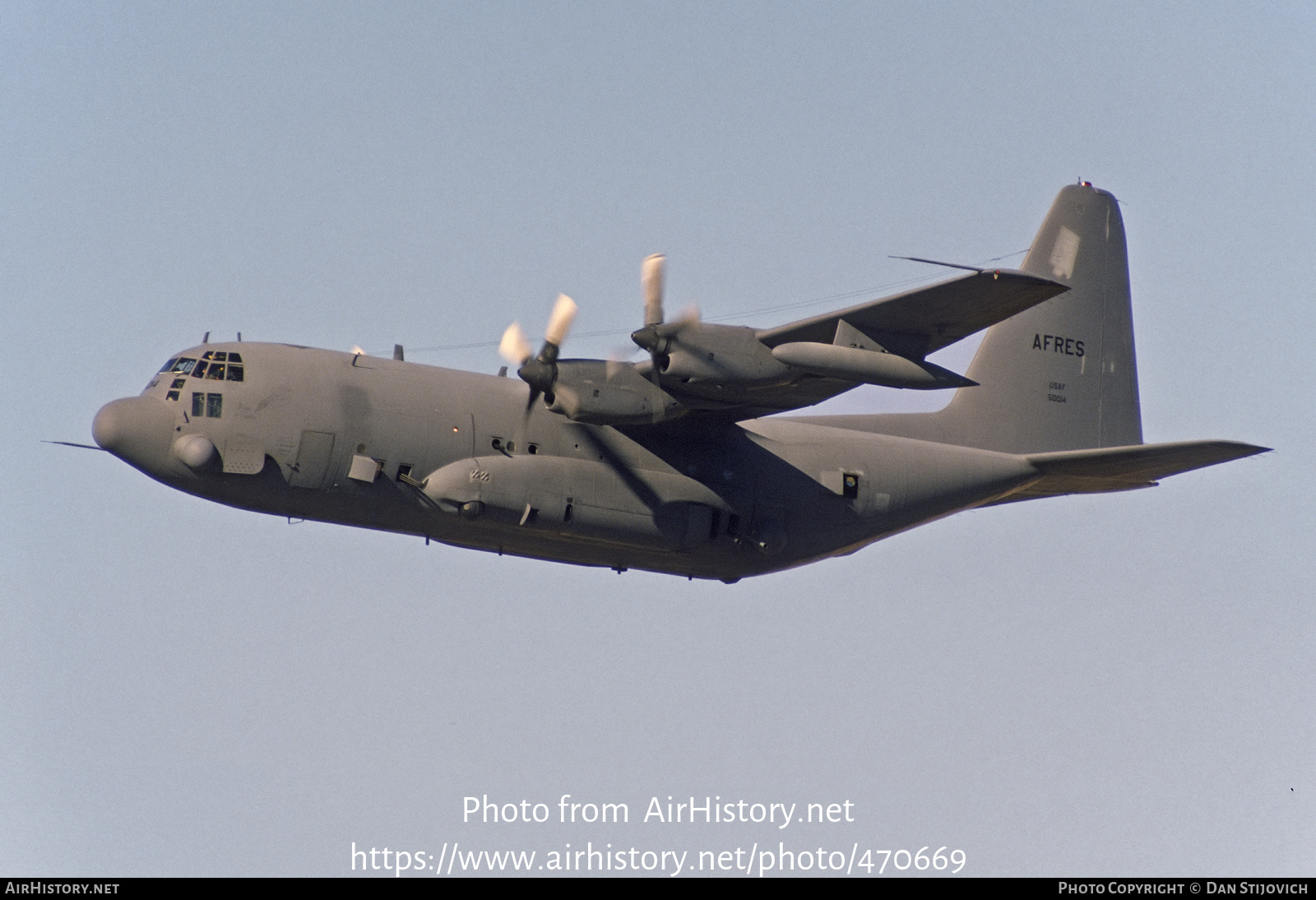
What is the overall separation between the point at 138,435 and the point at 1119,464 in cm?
1403

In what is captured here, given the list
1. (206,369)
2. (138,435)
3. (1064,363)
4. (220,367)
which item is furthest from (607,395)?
(1064,363)

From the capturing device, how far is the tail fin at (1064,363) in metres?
26.6

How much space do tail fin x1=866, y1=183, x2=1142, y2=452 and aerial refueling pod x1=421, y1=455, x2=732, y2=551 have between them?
4688 millimetres

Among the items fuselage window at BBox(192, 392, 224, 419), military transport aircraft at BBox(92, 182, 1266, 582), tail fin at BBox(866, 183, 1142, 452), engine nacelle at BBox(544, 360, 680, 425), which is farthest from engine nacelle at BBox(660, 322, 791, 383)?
fuselage window at BBox(192, 392, 224, 419)

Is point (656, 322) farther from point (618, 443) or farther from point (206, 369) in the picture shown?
point (206, 369)

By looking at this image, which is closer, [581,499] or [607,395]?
[607,395]

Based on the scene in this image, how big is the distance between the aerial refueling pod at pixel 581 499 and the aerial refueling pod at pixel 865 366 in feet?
9.53

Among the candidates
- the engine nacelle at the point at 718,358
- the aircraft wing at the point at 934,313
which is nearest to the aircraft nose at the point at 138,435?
the engine nacelle at the point at 718,358

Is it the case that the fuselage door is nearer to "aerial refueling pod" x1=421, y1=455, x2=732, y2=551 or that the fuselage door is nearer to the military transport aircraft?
the military transport aircraft

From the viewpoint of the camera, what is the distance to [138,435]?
826 inches

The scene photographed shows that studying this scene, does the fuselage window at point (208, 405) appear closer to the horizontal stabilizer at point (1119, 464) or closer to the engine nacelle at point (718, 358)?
the engine nacelle at point (718, 358)

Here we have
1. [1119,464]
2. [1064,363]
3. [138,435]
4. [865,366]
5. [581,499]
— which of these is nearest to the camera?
[865,366]

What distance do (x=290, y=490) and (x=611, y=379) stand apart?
14.7 feet

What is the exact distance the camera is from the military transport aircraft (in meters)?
20.8
